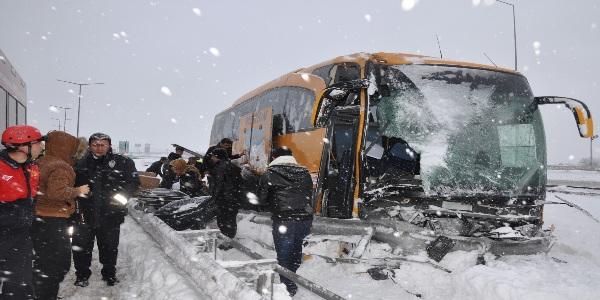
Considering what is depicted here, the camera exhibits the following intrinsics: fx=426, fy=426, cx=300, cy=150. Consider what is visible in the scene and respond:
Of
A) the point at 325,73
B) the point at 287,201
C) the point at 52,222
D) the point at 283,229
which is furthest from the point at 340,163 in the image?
the point at 52,222

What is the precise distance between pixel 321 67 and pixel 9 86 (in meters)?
7.71

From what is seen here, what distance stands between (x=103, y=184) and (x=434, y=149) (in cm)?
462

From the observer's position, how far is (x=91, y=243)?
5535 mm

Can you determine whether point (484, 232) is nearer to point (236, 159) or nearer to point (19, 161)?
point (19, 161)

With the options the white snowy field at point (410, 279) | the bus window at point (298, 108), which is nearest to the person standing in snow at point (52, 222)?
the white snowy field at point (410, 279)

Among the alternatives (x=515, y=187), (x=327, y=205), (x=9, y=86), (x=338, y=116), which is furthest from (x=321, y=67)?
(x=9, y=86)

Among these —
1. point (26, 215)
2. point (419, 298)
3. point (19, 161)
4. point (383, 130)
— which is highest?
point (383, 130)

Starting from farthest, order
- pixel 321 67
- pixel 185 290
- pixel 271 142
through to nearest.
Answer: pixel 271 142 < pixel 321 67 < pixel 185 290

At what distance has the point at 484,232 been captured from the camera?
243 inches

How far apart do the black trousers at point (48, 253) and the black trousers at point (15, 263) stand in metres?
0.72

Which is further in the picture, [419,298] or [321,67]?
[321,67]

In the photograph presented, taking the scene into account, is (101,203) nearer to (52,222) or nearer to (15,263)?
(52,222)

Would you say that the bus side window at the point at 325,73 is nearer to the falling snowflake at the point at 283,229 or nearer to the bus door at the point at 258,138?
the bus door at the point at 258,138

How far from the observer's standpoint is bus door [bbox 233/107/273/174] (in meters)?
9.18
